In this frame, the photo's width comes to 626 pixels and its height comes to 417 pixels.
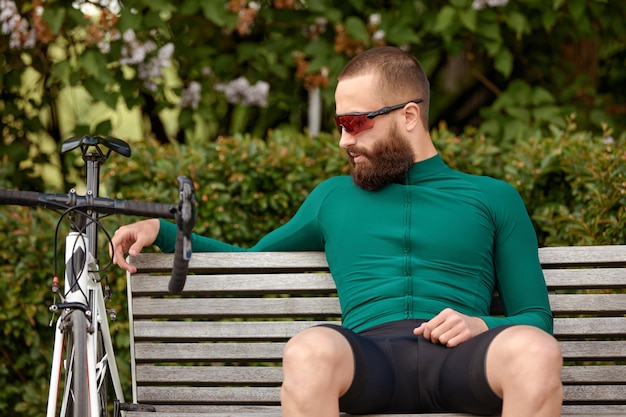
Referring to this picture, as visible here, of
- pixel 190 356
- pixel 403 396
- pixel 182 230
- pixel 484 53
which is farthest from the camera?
pixel 484 53

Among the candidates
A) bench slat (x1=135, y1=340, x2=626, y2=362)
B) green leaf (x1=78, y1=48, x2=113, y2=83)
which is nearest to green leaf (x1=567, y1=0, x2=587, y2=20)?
green leaf (x1=78, y1=48, x2=113, y2=83)

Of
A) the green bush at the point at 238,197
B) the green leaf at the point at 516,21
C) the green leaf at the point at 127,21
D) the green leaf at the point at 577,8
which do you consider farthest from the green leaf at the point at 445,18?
the green leaf at the point at 127,21

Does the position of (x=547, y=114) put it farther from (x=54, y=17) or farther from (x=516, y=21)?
(x=54, y=17)

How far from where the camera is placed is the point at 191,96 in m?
5.57

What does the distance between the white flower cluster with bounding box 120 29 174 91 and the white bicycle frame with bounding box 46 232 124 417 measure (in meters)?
2.44

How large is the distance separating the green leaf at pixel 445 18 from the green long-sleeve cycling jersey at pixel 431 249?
6.12 ft

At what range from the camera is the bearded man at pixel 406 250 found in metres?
2.87

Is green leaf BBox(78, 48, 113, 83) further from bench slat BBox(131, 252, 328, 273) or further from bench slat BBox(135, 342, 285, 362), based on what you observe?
Result: bench slat BBox(135, 342, 285, 362)

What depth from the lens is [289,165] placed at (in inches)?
172

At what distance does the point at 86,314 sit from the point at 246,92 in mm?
2938

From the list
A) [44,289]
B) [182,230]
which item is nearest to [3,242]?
[44,289]

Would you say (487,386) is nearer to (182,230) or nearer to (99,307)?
(182,230)

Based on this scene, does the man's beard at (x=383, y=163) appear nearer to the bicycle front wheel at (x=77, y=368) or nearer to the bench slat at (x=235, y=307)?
the bench slat at (x=235, y=307)

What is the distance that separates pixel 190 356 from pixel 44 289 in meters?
0.91
